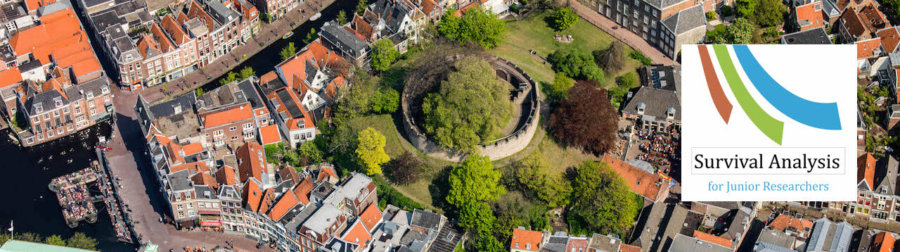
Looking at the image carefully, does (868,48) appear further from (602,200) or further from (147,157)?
(147,157)

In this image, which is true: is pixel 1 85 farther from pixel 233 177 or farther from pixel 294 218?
pixel 294 218

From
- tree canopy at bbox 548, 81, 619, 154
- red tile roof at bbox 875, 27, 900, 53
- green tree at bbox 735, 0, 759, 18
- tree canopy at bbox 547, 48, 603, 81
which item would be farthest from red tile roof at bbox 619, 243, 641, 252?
red tile roof at bbox 875, 27, 900, 53

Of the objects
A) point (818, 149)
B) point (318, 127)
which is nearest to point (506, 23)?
point (318, 127)

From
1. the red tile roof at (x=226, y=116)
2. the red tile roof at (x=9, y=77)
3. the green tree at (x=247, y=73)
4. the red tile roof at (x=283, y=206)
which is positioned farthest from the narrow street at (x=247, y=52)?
the red tile roof at (x=283, y=206)

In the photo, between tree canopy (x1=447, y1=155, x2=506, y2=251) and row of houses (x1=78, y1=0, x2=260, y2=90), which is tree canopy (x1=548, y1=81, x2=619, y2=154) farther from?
row of houses (x1=78, y1=0, x2=260, y2=90)

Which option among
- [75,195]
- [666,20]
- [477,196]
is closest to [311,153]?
[477,196]

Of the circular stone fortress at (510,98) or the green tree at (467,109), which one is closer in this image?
the green tree at (467,109)

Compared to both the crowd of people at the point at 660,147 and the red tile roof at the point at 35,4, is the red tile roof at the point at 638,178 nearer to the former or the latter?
the crowd of people at the point at 660,147
